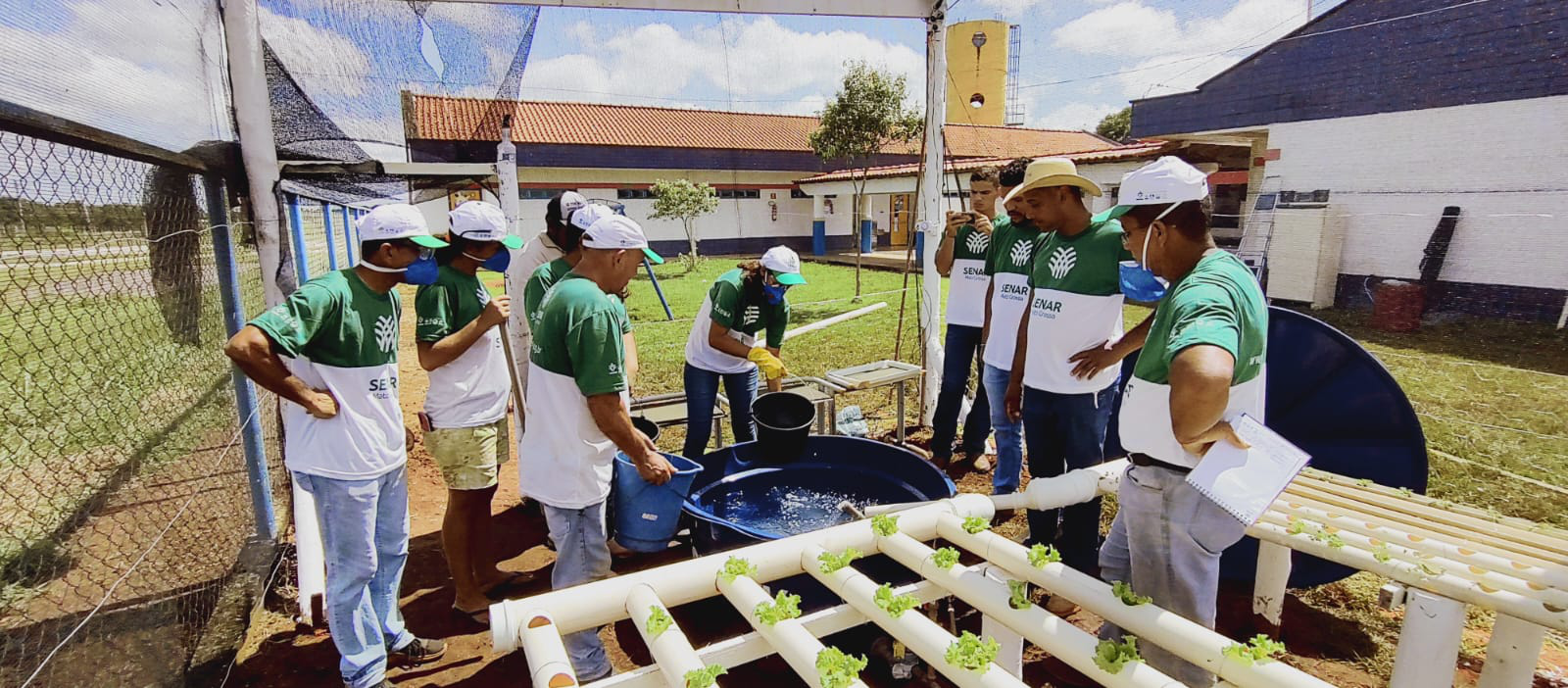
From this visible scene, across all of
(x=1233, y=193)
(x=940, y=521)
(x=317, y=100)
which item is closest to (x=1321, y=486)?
(x=940, y=521)

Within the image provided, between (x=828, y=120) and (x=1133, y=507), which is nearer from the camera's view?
(x=1133, y=507)

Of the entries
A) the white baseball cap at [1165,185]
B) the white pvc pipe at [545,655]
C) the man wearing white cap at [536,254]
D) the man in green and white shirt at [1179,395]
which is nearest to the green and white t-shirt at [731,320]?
the man wearing white cap at [536,254]

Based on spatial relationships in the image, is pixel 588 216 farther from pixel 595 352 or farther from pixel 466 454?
pixel 466 454

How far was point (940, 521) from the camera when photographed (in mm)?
2297

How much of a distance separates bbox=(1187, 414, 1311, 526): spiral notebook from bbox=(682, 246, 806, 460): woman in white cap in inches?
97.3

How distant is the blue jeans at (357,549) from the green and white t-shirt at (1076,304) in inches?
109

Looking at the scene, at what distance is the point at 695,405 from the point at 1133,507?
2.78m

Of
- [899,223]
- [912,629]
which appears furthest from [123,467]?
[899,223]

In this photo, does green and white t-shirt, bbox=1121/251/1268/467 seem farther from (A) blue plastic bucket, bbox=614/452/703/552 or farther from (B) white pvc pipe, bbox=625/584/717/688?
(A) blue plastic bucket, bbox=614/452/703/552

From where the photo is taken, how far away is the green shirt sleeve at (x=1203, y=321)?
5.73 ft

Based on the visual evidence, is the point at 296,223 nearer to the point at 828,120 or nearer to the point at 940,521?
Answer: the point at 940,521

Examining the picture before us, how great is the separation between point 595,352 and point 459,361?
3.61ft

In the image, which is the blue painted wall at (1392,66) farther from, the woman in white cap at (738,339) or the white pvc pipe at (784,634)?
the white pvc pipe at (784,634)

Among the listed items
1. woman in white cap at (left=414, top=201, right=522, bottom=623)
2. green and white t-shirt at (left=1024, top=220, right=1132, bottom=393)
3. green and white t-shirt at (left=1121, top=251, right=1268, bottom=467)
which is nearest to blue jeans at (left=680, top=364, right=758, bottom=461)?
woman in white cap at (left=414, top=201, right=522, bottom=623)
